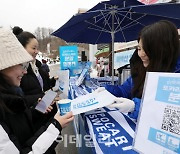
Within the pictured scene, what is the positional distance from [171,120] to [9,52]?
33.6 inches

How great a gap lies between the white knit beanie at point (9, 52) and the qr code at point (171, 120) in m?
0.79

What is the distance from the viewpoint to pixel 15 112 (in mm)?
1073

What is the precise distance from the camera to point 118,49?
895 cm

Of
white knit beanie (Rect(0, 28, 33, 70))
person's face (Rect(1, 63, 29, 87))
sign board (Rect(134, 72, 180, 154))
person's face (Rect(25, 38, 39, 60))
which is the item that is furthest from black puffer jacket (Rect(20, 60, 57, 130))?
sign board (Rect(134, 72, 180, 154))

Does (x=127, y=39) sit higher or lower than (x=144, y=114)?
higher

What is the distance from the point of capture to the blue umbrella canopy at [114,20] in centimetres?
206

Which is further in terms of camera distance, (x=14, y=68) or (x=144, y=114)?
(x=14, y=68)

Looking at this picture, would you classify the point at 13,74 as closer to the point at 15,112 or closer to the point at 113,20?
the point at 15,112

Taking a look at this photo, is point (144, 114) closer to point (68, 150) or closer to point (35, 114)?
point (35, 114)

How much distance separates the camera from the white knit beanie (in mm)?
994

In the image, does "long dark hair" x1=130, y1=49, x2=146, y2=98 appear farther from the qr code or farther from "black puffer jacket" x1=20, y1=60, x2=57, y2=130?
the qr code

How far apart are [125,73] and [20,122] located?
2.89 m

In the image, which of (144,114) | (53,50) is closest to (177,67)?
(144,114)

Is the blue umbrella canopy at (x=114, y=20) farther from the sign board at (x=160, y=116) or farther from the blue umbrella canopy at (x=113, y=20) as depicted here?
the sign board at (x=160, y=116)
